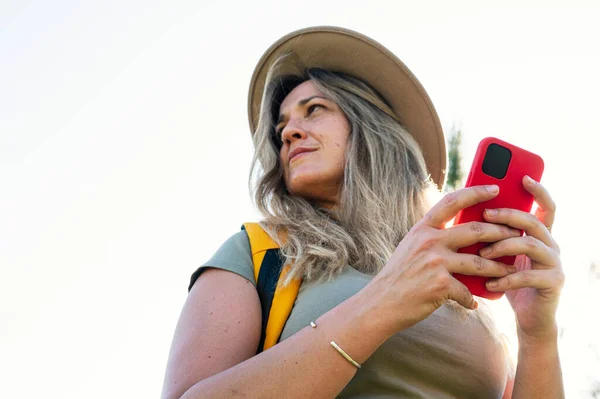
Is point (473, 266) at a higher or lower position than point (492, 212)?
lower

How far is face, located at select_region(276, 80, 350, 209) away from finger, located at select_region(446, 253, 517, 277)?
4.22 feet

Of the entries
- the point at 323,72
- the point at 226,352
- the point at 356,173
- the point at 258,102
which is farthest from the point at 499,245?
the point at 258,102

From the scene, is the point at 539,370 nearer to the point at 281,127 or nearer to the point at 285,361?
the point at 285,361

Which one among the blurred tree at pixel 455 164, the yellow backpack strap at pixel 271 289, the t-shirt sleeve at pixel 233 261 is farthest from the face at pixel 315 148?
the blurred tree at pixel 455 164

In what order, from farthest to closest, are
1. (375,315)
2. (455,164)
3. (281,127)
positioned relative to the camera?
(455,164)
(281,127)
(375,315)

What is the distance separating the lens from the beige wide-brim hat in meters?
3.45

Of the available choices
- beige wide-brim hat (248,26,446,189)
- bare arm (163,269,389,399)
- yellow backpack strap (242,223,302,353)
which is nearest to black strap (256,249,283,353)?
yellow backpack strap (242,223,302,353)

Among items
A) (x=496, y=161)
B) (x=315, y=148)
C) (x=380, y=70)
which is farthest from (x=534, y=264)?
(x=380, y=70)

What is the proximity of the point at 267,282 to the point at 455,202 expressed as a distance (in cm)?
75

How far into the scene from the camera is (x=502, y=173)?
6.49 ft

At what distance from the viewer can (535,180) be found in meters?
2.06

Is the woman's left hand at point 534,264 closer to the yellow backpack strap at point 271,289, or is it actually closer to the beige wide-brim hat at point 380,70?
the yellow backpack strap at point 271,289

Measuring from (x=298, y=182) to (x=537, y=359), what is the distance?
49.8 inches

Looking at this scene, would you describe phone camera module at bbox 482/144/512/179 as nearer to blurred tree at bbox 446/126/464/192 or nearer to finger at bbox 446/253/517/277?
finger at bbox 446/253/517/277
